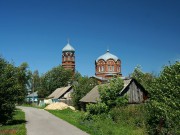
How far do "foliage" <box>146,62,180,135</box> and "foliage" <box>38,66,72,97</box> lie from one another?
76994 mm

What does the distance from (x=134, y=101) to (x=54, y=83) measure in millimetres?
61222

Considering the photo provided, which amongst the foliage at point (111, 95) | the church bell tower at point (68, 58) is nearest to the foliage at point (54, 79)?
the church bell tower at point (68, 58)

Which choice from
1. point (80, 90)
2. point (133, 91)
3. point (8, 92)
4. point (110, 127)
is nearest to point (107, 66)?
point (80, 90)

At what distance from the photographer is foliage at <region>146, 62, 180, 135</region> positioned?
16.4 metres

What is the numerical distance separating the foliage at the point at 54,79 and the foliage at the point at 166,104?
3031 inches

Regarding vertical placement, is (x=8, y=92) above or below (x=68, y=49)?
below

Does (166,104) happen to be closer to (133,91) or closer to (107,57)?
(133,91)

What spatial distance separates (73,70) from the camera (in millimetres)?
107875

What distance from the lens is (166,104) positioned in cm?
1755

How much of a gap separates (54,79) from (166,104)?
83.2 m

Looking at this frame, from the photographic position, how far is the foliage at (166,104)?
16.4 m

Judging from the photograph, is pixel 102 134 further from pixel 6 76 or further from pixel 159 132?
pixel 6 76

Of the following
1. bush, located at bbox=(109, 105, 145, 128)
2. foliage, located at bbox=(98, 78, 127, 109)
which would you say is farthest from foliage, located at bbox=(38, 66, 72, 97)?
bush, located at bbox=(109, 105, 145, 128)

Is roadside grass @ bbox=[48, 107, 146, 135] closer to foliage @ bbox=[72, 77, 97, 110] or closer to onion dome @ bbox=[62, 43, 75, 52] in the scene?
foliage @ bbox=[72, 77, 97, 110]
